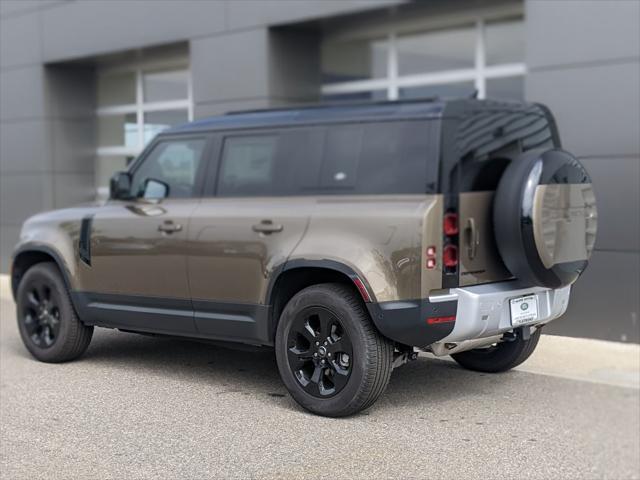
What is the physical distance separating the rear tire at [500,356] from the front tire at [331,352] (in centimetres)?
141

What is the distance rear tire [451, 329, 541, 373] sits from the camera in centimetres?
638

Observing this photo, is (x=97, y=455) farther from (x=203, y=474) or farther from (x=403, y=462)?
(x=403, y=462)

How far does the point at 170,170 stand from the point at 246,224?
3.45 ft

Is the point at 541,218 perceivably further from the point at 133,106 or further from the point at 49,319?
the point at 133,106

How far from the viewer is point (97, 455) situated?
190 inches

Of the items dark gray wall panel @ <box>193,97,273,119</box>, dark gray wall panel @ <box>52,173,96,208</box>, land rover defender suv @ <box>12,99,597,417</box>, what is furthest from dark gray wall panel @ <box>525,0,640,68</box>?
dark gray wall panel @ <box>52,173,96,208</box>

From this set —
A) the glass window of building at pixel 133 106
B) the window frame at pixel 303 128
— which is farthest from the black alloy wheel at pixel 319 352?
the glass window of building at pixel 133 106

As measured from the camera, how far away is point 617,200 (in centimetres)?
761

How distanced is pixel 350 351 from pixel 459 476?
3.79 ft

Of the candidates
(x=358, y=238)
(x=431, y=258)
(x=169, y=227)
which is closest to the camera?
(x=431, y=258)

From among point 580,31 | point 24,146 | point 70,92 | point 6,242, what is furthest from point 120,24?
point 580,31

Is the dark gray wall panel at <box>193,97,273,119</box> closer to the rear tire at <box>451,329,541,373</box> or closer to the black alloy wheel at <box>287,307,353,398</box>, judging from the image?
the rear tire at <box>451,329,541,373</box>

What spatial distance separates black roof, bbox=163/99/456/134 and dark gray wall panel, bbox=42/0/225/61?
4508 millimetres

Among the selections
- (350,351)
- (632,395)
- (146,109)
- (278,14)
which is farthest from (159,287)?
(146,109)
